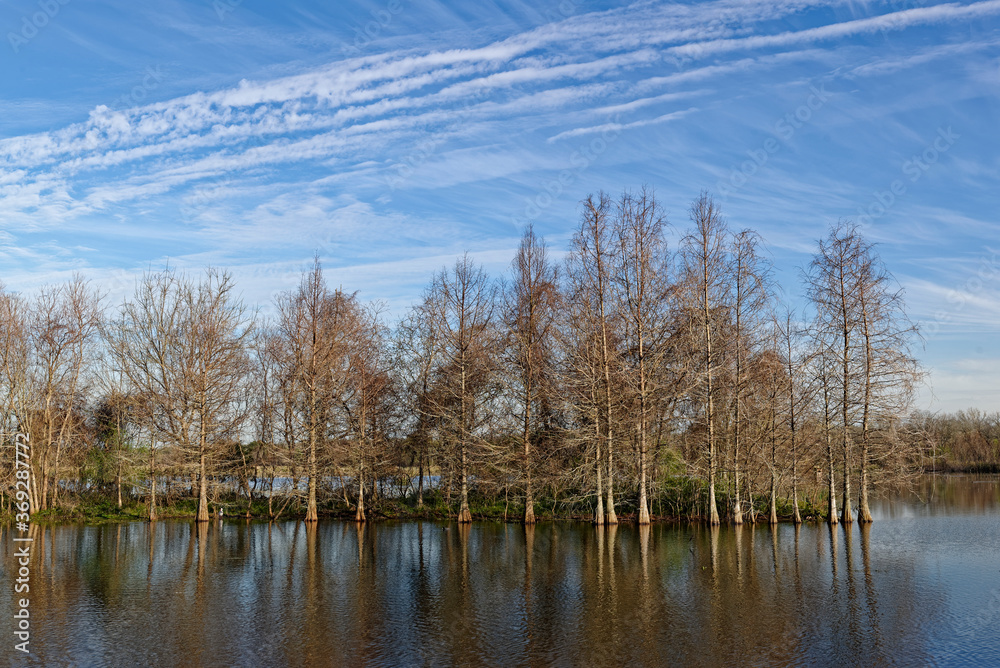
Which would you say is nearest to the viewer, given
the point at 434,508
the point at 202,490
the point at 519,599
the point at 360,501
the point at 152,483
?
the point at 519,599

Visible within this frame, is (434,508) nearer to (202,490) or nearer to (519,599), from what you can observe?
(202,490)

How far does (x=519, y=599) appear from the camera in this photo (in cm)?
1744

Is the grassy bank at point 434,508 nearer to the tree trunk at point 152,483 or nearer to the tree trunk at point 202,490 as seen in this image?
the tree trunk at point 152,483

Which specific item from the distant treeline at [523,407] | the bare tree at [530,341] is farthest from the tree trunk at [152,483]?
the bare tree at [530,341]

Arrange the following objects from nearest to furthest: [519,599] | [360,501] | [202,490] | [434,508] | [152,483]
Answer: [519,599] → [202,490] → [152,483] → [360,501] → [434,508]

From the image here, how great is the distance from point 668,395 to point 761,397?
4.50 metres

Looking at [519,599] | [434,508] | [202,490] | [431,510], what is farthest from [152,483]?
[519,599]

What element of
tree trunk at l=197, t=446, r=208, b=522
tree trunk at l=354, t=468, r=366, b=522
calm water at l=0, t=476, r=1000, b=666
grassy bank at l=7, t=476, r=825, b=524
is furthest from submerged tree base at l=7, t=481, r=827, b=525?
calm water at l=0, t=476, r=1000, b=666

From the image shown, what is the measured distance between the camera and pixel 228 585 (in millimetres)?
19375

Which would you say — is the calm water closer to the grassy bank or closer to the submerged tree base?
the submerged tree base

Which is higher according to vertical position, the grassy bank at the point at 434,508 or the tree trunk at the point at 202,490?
the tree trunk at the point at 202,490

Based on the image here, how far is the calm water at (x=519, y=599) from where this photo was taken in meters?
13.1

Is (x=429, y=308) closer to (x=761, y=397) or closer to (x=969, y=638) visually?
(x=761, y=397)

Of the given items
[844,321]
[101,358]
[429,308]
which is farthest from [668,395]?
[101,358]
